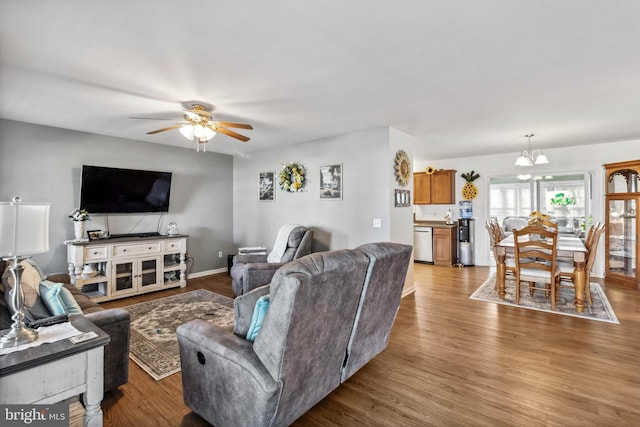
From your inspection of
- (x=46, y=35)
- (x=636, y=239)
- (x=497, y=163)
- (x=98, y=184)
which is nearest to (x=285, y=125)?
(x=46, y=35)

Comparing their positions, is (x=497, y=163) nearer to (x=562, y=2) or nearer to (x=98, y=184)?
(x=562, y=2)

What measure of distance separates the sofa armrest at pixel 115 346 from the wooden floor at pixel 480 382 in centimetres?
12

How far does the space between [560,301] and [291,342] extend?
4.36m

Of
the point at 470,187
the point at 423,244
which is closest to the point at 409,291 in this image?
the point at 423,244

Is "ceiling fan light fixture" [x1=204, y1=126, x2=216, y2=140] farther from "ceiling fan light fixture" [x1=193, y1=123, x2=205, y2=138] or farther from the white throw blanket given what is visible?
the white throw blanket

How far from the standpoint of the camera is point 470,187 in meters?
7.05

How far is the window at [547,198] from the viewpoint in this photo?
599cm

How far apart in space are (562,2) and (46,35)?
311cm

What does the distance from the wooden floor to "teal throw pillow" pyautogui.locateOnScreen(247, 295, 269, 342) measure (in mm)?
692

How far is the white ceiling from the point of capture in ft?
5.96

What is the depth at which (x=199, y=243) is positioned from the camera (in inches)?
236

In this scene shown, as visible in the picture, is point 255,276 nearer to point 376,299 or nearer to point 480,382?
point 376,299

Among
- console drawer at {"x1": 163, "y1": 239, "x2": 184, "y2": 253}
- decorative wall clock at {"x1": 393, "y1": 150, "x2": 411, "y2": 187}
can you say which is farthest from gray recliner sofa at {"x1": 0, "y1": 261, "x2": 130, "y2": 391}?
decorative wall clock at {"x1": 393, "y1": 150, "x2": 411, "y2": 187}

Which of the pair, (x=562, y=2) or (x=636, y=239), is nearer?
(x=562, y=2)
